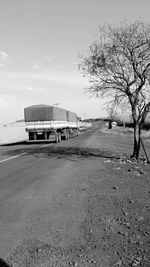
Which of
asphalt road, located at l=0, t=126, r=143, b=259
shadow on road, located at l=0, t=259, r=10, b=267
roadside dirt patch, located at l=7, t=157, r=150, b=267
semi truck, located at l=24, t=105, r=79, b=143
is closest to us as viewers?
shadow on road, located at l=0, t=259, r=10, b=267

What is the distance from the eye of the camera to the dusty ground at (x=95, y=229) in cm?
406

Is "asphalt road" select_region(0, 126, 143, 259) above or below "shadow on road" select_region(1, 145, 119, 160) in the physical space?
above

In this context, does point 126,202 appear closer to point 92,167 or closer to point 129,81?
point 92,167

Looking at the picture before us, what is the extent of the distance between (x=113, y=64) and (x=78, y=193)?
8.59 metres

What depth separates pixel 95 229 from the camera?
5.21 meters

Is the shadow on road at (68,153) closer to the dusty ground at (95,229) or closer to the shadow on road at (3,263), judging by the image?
the dusty ground at (95,229)

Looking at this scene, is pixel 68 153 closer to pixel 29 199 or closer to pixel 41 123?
pixel 41 123

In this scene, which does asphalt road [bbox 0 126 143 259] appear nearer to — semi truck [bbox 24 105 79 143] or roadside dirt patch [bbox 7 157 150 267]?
roadside dirt patch [bbox 7 157 150 267]

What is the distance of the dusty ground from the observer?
4.06 m

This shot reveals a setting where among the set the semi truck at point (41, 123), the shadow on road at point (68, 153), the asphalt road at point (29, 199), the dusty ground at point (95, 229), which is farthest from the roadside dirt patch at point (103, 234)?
the semi truck at point (41, 123)

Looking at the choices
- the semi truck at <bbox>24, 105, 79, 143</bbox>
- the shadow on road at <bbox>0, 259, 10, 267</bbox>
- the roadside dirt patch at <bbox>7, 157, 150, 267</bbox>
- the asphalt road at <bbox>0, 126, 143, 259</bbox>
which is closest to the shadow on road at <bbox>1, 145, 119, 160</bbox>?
the asphalt road at <bbox>0, 126, 143, 259</bbox>

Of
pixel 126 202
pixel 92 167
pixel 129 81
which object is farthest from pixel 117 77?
pixel 126 202

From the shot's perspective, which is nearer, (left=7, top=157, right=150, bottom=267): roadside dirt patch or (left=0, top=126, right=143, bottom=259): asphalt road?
(left=7, top=157, right=150, bottom=267): roadside dirt patch

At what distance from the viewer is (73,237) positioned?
483 cm
